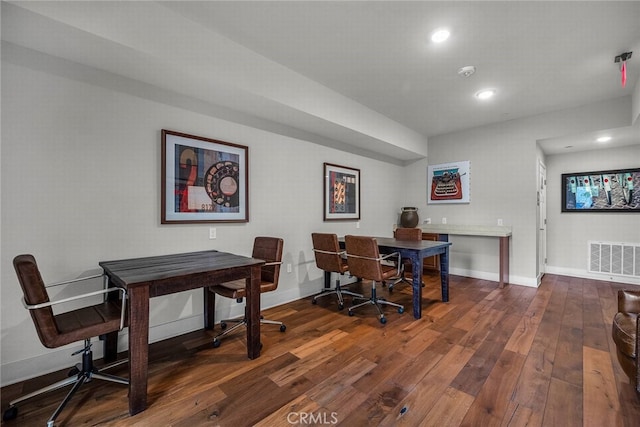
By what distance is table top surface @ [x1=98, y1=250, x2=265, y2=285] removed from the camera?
5.65 ft

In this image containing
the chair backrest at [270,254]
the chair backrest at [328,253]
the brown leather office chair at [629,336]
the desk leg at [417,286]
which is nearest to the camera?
the brown leather office chair at [629,336]

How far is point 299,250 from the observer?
3674 mm

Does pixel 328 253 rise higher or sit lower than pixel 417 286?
higher

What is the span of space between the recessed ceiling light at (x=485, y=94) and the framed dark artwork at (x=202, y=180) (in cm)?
290

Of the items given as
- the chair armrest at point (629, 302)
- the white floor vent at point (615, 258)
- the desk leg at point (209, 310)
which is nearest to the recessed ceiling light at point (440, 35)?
the chair armrest at point (629, 302)

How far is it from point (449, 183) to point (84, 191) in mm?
5128

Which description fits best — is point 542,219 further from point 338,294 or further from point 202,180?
point 202,180

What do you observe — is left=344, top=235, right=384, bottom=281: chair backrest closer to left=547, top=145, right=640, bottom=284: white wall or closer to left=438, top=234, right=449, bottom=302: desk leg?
left=438, top=234, right=449, bottom=302: desk leg

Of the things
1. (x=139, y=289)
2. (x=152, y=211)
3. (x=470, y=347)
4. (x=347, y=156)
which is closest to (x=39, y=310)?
(x=139, y=289)

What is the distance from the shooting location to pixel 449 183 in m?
5.07

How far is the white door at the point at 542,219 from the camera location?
4.40 metres

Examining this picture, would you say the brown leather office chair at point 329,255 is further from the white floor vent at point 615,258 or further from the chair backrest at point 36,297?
the white floor vent at point 615,258

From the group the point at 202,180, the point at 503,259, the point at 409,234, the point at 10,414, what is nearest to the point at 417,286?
the point at 409,234
